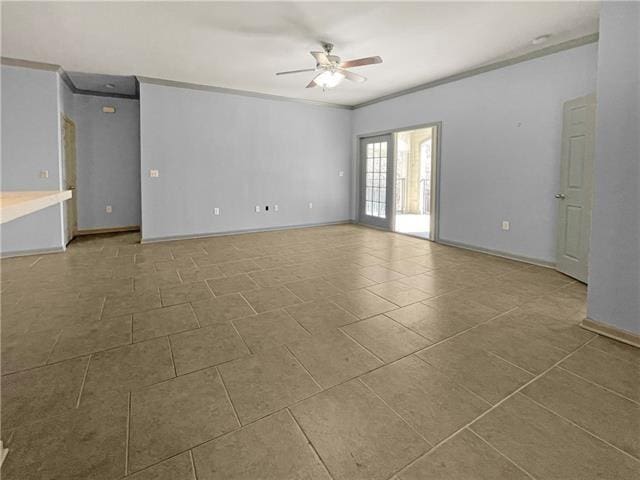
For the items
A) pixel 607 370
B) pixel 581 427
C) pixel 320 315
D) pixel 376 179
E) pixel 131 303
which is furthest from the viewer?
pixel 376 179

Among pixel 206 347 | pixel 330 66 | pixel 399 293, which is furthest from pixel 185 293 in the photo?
pixel 330 66

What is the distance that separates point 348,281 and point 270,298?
934 millimetres

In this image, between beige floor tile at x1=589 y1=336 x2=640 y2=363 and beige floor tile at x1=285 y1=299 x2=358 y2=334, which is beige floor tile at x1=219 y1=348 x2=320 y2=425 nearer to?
beige floor tile at x1=285 y1=299 x2=358 y2=334

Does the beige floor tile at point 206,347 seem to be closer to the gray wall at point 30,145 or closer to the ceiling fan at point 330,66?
the ceiling fan at point 330,66

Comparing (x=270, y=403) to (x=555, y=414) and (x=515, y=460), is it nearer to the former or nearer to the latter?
(x=515, y=460)

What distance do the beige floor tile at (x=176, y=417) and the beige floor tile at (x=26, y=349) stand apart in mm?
860

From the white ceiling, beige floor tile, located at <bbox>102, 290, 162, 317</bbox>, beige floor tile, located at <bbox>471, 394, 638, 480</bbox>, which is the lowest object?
beige floor tile, located at <bbox>471, 394, 638, 480</bbox>

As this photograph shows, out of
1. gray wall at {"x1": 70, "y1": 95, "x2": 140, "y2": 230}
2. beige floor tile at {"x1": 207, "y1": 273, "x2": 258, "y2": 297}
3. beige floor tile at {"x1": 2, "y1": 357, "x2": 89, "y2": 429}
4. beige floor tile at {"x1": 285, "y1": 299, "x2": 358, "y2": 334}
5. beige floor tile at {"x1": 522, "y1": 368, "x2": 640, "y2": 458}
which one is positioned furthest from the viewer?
gray wall at {"x1": 70, "y1": 95, "x2": 140, "y2": 230}

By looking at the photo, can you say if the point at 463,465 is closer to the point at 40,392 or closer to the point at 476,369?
the point at 476,369

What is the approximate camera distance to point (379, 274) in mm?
4066

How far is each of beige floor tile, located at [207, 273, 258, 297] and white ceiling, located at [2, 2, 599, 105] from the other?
2.67m

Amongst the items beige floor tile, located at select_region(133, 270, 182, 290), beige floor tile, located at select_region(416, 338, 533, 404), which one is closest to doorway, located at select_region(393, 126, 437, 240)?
beige floor tile, located at select_region(133, 270, 182, 290)

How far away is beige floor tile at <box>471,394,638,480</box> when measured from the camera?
1.37 metres

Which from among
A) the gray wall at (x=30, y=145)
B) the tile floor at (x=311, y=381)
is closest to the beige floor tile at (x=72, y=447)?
the tile floor at (x=311, y=381)
